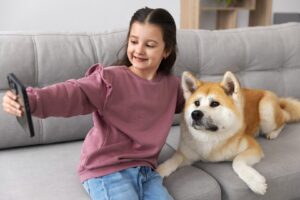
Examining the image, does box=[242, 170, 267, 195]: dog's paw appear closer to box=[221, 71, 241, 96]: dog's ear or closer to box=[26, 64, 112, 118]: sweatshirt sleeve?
box=[221, 71, 241, 96]: dog's ear

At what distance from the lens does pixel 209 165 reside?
1.36m

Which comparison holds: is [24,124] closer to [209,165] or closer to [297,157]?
[209,165]

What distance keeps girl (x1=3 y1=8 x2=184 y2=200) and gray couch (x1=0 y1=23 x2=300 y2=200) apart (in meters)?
0.09

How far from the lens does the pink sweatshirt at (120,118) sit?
3.65 feet

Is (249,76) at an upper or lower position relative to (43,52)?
lower

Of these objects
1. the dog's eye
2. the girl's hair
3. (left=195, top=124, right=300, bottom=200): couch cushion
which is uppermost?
the girl's hair

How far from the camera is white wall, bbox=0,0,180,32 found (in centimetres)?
221

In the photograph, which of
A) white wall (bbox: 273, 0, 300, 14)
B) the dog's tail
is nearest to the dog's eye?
the dog's tail

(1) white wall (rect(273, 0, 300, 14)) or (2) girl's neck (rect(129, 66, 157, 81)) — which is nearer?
(2) girl's neck (rect(129, 66, 157, 81))

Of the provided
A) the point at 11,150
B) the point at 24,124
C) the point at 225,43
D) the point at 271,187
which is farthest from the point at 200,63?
the point at 24,124

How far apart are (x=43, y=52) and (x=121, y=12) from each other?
45.1 inches

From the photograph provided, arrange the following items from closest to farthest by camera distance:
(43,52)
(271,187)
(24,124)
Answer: (24,124) → (271,187) → (43,52)

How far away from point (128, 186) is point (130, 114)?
24 cm

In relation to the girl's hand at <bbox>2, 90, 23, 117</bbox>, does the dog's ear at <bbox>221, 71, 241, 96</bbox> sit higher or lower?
lower
